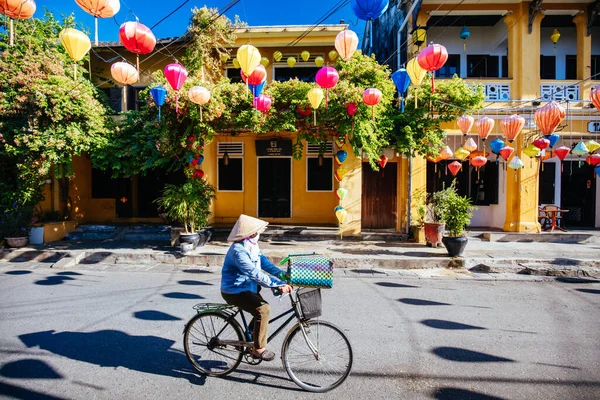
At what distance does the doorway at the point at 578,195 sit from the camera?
45.4 feet

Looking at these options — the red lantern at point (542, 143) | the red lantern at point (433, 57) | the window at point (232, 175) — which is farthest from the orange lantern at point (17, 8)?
the red lantern at point (542, 143)

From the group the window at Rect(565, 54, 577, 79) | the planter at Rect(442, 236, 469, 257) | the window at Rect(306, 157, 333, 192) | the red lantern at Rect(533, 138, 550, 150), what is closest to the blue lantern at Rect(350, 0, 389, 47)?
the planter at Rect(442, 236, 469, 257)

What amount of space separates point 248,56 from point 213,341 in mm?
5612

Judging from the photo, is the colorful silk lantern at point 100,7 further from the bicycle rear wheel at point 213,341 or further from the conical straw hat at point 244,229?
the bicycle rear wheel at point 213,341

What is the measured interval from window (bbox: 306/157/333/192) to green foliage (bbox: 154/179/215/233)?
477 cm

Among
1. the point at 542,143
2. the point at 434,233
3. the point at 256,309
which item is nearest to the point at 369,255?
the point at 434,233

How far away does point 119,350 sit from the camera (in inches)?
154

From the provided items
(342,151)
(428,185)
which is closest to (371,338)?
(342,151)

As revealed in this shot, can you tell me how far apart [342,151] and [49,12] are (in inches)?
473

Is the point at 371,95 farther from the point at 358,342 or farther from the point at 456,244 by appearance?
the point at 358,342

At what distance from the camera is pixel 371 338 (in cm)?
432

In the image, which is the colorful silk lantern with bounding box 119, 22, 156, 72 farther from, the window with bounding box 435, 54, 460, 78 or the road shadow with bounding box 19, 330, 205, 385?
the window with bounding box 435, 54, 460, 78

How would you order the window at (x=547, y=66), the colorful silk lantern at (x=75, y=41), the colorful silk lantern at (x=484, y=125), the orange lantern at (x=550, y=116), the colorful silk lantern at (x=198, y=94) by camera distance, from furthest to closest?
the window at (x=547, y=66) < the colorful silk lantern at (x=484, y=125) < the colorful silk lantern at (x=198, y=94) < the orange lantern at (x=550, y=116) < the colorful silk lantern at (x=75, y=41)

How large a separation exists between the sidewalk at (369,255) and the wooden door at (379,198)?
5.05 feet
